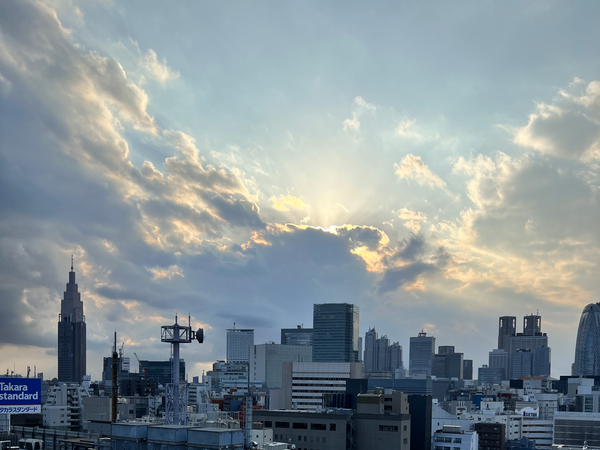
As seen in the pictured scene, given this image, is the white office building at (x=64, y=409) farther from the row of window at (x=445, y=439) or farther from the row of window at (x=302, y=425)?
the row of window at (x=445, y=439)

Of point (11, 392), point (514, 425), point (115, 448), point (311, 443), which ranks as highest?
point (11, 392)

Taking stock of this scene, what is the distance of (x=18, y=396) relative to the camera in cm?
6669

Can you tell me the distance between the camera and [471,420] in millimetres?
178750

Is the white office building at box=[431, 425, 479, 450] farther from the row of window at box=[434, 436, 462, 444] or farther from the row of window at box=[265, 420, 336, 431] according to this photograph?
the row of window at box=[265, 420, 336, 431]

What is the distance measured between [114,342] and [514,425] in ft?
441

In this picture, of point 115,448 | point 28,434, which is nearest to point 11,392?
point 115,448

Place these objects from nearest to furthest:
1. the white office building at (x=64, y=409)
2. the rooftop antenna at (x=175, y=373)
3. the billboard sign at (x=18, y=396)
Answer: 1. the billboard sign at (x=18, y=396)
2. the rooftop antenna at (x=175, y=373)
3. the white office building at (x=64, y=409)

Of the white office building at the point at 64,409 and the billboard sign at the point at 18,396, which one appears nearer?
the billboard sign at the point at 18,396

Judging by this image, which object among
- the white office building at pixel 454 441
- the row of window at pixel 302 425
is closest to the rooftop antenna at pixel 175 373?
the row of window at pixel 302 425

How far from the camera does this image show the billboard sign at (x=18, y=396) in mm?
65938

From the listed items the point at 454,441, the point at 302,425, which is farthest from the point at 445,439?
the point at 302,425

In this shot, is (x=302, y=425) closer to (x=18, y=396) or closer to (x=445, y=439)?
(x=445, y=439)

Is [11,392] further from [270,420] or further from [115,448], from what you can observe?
[270,420]

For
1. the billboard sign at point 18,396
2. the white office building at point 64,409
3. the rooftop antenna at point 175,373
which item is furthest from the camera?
the white office building at point 64,409
